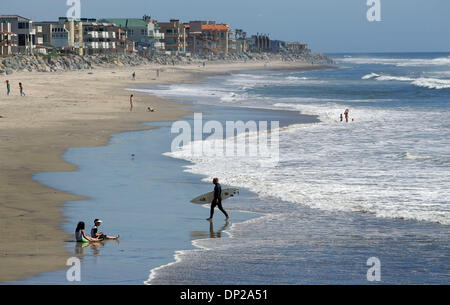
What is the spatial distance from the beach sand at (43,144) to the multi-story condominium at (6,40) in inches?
2629

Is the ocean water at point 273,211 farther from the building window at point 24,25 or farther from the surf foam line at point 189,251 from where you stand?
the building window at point 24,25

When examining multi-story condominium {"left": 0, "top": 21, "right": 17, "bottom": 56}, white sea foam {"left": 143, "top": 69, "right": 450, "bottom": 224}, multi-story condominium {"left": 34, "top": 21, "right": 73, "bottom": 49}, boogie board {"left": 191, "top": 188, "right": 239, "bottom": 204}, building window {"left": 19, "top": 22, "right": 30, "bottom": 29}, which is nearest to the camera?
boogie board {"left": 191, "top": 188, "right": 239, "bottom": 204}

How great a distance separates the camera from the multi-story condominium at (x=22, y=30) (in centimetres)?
14112

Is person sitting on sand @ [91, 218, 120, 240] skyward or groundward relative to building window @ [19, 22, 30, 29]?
groundward

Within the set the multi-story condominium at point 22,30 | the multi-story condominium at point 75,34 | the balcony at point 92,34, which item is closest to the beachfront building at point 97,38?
the balcony at point 92,34

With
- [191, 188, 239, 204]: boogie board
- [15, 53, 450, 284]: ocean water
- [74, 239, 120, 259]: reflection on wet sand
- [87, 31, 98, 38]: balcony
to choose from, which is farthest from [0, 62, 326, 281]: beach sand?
[87, 31, 98, 38]: balcony

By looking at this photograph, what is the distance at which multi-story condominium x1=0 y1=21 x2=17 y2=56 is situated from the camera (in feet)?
439

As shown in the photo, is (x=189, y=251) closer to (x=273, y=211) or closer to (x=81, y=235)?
(x=81, y=235)

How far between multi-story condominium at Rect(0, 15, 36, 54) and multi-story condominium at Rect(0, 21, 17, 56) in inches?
98.9

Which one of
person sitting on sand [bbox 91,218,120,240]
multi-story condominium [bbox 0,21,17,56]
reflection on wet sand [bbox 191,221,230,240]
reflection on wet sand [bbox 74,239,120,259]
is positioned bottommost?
reflection on wet sand [bbox 191,221,230,240]

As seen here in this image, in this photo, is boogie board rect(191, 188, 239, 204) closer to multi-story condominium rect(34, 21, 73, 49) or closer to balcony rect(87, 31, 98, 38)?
multi-story condominium rect(34, 21, 73, 49)

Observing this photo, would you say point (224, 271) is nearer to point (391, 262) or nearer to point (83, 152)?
point (391, 262)

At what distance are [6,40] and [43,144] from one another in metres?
110

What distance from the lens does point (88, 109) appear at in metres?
50.2
